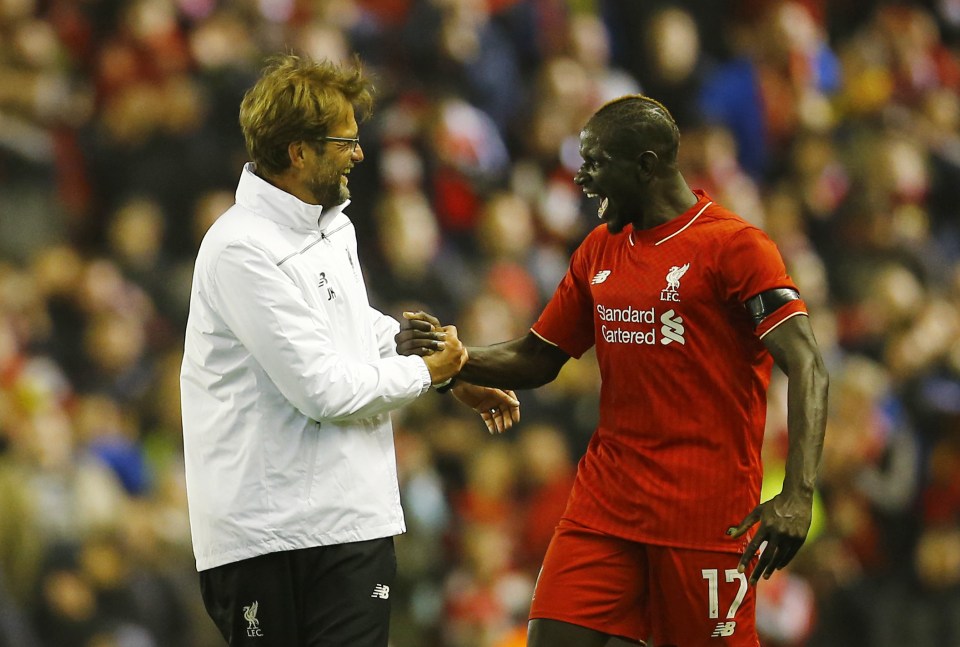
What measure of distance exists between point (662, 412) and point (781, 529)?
2.14 feet

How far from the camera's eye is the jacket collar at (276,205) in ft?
14.9

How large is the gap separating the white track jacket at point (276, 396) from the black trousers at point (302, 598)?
6 centimetres

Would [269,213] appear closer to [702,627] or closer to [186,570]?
[702,627]

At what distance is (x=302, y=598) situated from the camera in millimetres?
4484

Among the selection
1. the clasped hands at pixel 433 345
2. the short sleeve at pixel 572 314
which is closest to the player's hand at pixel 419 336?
the clasped hands at pixel 433 345

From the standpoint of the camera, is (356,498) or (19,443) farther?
(19,443)

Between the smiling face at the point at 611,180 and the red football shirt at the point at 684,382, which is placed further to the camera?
the smiling face at the point at 611,180

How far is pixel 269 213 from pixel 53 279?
14.5 ft

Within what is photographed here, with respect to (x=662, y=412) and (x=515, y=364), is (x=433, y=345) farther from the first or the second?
(x=662, y=412)

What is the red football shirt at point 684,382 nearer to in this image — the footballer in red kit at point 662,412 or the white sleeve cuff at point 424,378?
the footballer in red kit at point 662,412

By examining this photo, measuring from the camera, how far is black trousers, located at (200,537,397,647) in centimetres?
444

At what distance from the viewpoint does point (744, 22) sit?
12.3 m

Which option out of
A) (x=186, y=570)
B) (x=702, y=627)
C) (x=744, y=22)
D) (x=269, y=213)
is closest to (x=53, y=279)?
(x=186, y=570)

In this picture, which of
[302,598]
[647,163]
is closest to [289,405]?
[302,598]
